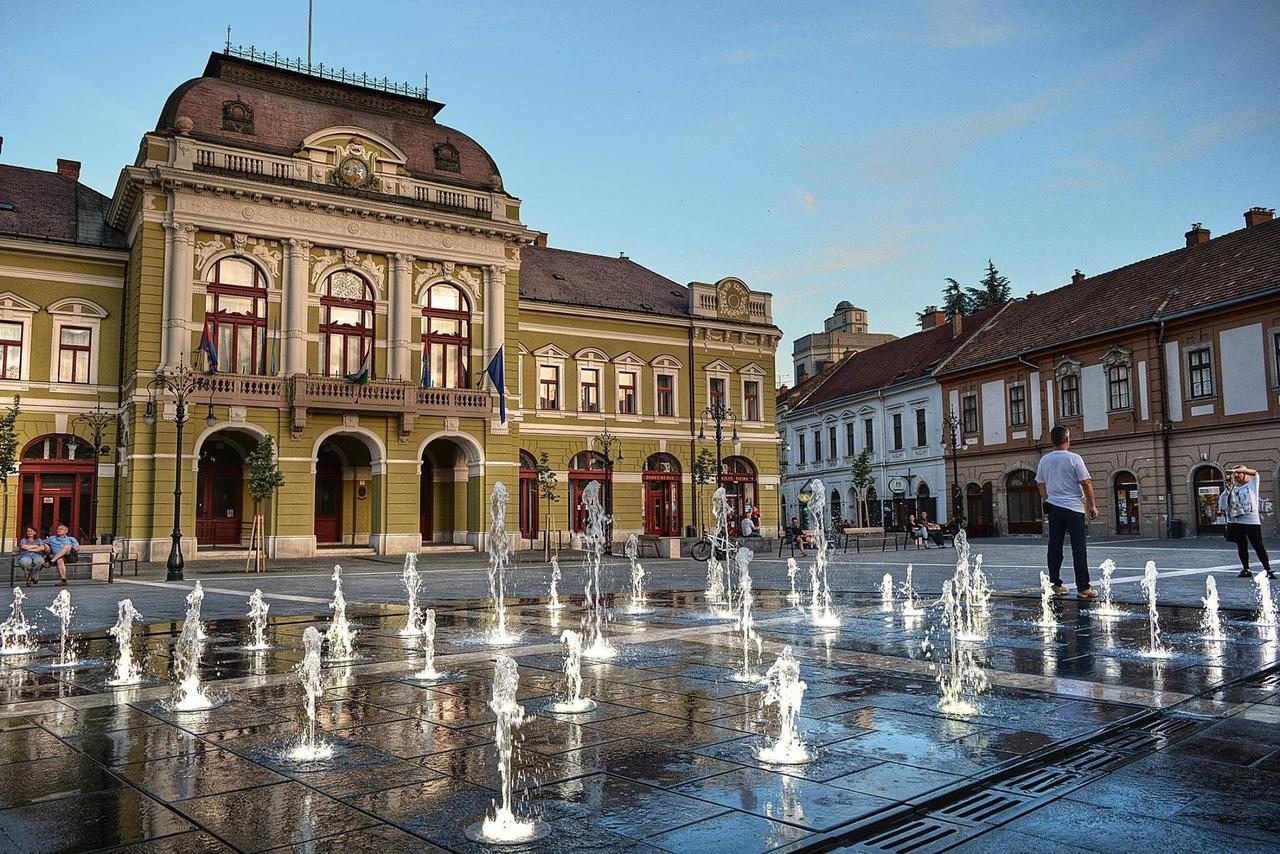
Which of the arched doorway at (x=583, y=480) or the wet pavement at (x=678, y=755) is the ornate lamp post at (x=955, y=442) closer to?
the arched doorway at (x=583, y=480)

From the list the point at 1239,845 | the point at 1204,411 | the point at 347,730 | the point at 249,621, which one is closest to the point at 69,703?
the point at 347,730

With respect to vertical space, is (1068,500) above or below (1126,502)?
above

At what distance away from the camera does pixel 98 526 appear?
104ft

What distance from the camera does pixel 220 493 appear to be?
34.1 metres

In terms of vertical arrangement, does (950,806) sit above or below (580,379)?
below

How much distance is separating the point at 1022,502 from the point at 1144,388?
876 centimetres

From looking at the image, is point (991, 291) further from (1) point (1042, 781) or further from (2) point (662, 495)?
(1) point (1042, 781)

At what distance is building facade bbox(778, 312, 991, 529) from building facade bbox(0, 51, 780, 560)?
1955 centimetres

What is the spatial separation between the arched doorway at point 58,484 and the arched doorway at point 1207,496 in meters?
40.0

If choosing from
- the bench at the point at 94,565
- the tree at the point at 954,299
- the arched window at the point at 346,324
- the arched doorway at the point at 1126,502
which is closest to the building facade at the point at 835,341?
the tree at the point at 954,299

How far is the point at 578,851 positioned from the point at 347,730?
2404mm

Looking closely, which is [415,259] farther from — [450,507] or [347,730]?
[347,730]

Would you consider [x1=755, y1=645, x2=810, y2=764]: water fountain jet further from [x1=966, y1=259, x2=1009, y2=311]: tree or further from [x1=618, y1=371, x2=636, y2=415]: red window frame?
[x1=966, y1=259, x2=1009, y2=311]: tree

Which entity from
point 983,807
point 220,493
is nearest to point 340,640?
point 983,807
